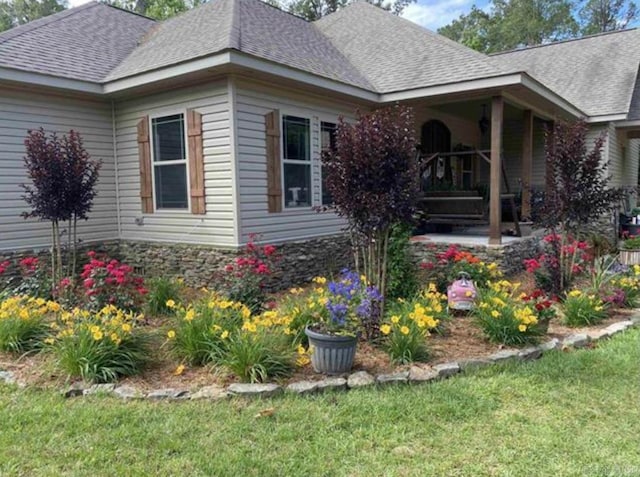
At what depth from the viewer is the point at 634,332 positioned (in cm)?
466

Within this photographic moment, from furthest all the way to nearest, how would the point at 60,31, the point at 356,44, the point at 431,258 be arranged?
the point at 356,44 < the point at 60,31 < the point at 431,258

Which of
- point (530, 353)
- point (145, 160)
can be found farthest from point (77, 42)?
point (530, 353)

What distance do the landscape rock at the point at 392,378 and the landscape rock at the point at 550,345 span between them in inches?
56.6

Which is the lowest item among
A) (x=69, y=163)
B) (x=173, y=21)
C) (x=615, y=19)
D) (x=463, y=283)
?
(x=463, y=283)

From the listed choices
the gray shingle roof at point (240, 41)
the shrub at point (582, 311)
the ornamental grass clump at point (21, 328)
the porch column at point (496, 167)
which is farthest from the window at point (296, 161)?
the shrub at point (582, 311)

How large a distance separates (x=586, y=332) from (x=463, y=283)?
1264mm

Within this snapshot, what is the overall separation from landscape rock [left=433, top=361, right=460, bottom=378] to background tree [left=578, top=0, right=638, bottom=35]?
35.2 metres

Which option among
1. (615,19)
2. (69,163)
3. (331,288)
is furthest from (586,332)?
(615,19)

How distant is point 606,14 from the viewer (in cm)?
3130

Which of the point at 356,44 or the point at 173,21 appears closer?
the point at 173,21

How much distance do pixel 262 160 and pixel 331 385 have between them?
420 centimetres

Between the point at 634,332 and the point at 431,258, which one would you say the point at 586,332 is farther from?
the point at 431,258

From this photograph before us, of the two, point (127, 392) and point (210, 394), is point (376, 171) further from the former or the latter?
point (127, 392)

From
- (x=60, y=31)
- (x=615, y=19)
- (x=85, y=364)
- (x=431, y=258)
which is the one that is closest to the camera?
(x=85, y=364)
